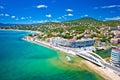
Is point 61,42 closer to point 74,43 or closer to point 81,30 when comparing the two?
point 74,43

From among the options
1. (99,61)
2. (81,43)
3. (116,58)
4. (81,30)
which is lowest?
(99,61)

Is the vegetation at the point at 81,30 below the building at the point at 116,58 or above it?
above

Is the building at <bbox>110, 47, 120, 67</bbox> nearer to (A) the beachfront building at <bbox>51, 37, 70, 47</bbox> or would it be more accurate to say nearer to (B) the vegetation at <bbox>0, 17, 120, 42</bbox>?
(A) the beachfront building at <bbox>51, 37, 70, 47</bbox>

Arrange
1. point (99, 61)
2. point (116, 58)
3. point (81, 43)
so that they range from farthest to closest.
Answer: point (81, 43) < point (99, 61) < point (116, 58)

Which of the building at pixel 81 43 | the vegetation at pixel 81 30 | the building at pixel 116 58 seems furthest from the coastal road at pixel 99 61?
the vegetation at pixel 81 30

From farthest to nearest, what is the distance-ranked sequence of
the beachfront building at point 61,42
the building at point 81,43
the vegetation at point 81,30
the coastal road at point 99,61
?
1. the vegetation at point 81,30
2. the beachfront building at point 61,42
3. the building at point 81,43
4. the coastal road at point 99,61

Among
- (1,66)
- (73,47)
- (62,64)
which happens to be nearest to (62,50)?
(73,47)

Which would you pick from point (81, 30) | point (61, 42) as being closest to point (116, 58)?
point (61, 42)

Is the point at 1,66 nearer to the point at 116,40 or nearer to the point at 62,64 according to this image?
the point at 62,64

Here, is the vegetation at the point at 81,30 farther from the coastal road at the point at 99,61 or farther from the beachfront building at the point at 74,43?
the coastal road at the point at 99,61

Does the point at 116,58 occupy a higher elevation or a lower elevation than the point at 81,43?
lower

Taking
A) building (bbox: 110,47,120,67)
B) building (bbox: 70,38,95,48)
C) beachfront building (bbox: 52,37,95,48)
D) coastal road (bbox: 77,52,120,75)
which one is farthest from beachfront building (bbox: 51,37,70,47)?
building (bbox: 110,47,120,67)
